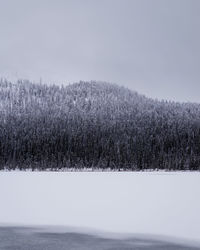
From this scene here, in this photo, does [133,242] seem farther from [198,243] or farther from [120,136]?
[120,136]

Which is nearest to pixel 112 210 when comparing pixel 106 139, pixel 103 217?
pixel 103 217

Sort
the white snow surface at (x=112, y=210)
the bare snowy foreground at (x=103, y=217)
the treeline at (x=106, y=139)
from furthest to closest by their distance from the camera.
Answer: the treeline at (x=106, y=139) → the white snow surface at (x=112, y=210) → the bare snowy foreground at (x=103, y=217)

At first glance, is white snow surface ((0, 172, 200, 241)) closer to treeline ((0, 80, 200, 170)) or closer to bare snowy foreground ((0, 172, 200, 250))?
bare snowy foreground ((0, 172, 200, 250))

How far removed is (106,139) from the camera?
88.9 meters

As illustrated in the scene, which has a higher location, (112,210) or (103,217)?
(112,210)

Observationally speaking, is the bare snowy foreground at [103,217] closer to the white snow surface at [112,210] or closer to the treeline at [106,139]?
the white snow surface at [112,210]

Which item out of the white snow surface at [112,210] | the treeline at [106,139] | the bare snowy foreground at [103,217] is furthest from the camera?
the treeline at [106,139]

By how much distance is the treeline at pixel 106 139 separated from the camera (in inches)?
3194

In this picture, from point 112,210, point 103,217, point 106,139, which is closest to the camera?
point 103,217

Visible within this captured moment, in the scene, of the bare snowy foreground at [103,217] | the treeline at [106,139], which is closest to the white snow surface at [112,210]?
the bare snowy foreground at [103,217]

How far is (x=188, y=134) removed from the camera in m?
92.4

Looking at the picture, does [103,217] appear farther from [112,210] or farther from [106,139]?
[106,139]

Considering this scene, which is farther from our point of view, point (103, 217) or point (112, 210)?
point (112, 210)

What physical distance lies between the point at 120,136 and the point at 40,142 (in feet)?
49.2
